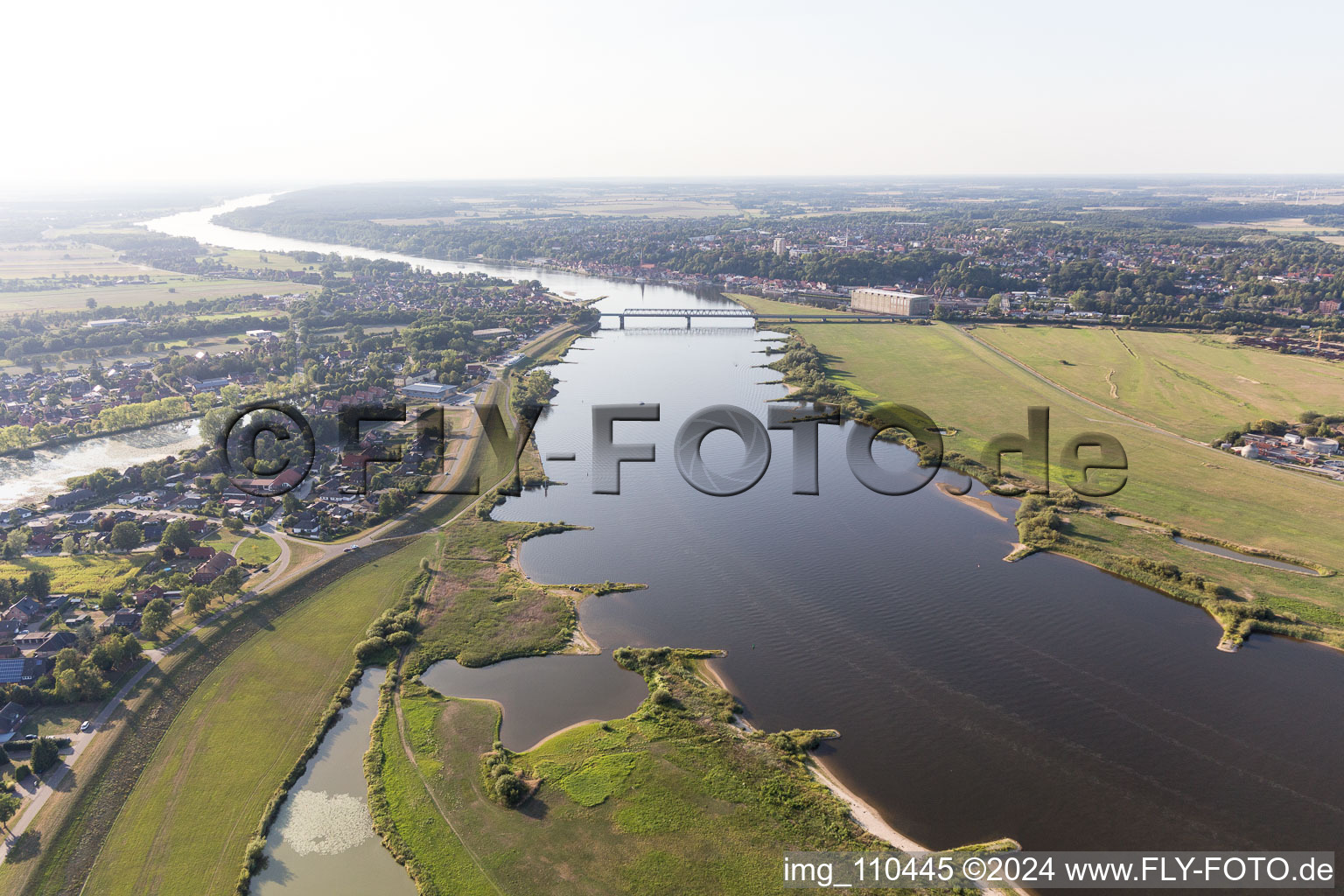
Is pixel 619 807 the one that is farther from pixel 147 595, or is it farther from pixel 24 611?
pixel 24 611

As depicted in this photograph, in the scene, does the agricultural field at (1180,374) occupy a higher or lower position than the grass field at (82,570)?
higher


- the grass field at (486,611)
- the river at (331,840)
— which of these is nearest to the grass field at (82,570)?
the grass field at (486,611)

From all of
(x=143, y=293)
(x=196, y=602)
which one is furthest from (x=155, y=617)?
(x=143, y=293)

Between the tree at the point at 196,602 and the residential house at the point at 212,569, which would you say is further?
the residential house at the point at 212,569

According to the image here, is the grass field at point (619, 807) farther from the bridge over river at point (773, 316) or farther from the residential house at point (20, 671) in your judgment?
the bridge over river at point (773, 316)

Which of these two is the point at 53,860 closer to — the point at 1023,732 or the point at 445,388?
the point at 1023,732

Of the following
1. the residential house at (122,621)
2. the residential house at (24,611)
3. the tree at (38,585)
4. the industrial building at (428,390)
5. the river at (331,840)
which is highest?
the industrial building at (428,390)
